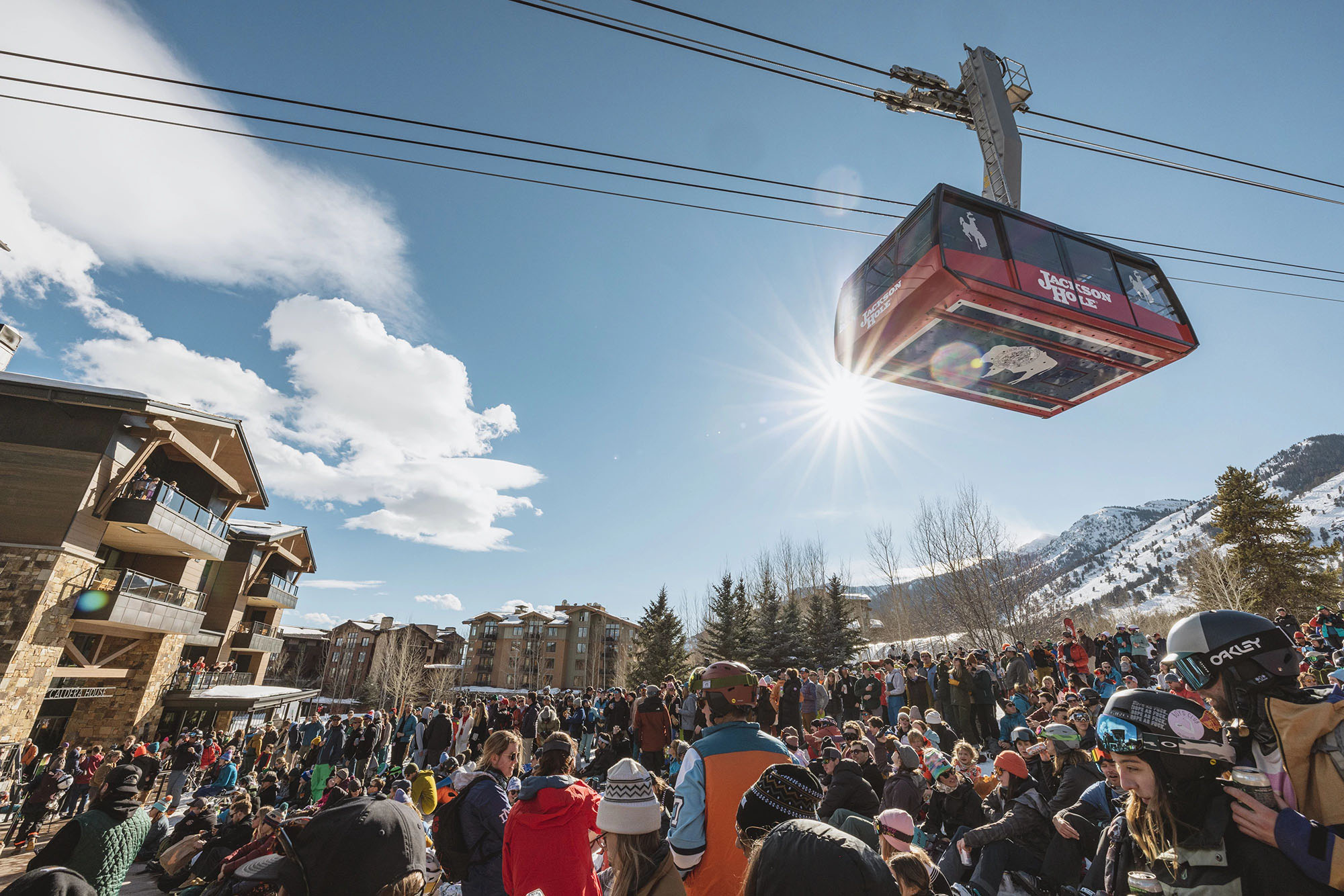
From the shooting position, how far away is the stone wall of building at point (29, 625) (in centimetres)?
1642

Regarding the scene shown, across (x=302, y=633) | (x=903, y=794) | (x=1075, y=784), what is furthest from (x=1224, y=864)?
(x=302, y=633)

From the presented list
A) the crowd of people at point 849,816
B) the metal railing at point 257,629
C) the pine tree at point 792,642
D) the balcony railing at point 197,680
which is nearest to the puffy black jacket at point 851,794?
the crowd of people at point 849,816

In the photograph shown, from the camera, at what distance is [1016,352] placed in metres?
9.27

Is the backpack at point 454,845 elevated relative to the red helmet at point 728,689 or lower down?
lower down

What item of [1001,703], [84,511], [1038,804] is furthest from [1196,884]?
[84,511]

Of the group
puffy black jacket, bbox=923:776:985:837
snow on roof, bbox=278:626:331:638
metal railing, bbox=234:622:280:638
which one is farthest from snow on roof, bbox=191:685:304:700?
snow on roof, bbox=278:626:331:638

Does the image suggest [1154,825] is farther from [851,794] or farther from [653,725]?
[653,725]

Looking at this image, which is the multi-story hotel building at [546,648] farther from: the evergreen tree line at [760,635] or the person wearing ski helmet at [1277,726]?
the person wearing ski helmet at [1277,726]

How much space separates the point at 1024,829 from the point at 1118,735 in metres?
2.85

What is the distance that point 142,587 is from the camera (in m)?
20.8

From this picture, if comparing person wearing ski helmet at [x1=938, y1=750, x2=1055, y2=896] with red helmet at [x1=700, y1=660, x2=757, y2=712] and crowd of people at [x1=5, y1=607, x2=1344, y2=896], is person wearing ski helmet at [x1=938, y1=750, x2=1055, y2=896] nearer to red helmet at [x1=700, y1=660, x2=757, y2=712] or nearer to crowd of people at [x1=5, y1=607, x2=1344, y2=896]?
→ crowd of people at [x1=5, y1=607, x2=1344, y2=896]

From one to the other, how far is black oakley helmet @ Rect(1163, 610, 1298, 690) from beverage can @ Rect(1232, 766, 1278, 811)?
29cm

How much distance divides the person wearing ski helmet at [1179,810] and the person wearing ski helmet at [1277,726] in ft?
0.18

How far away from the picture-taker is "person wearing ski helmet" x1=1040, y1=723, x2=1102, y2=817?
4.32 metres
